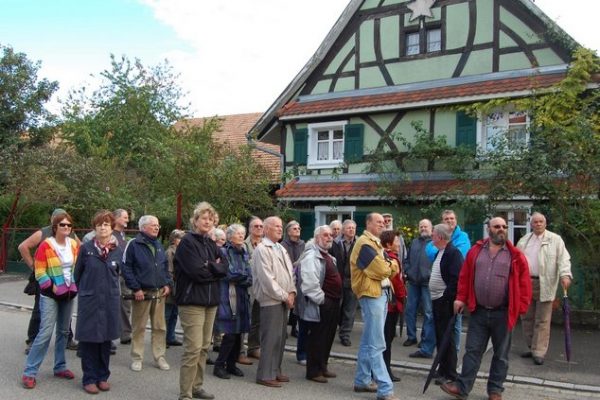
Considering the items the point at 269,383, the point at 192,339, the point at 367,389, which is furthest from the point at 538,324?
the point at 192,339

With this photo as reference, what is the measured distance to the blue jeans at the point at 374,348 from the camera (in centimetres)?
604

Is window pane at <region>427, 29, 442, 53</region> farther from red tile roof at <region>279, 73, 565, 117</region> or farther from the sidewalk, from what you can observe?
the sidewalk

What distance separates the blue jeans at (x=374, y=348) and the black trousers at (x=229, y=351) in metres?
1.50

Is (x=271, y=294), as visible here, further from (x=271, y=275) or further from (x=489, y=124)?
(x=489, y=124)

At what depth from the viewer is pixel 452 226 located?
25.1 ft

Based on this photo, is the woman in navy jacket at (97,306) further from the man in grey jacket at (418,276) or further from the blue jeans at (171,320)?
the man in grey jacket at (418,276)

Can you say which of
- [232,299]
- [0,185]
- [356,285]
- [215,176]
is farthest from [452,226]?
[0,185]

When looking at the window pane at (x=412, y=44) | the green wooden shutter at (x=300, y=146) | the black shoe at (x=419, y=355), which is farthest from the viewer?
the green wooden shutter at (x=300, y=146)

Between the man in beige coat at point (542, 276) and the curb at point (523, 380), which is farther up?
the man in beige coat at point (542, 276)

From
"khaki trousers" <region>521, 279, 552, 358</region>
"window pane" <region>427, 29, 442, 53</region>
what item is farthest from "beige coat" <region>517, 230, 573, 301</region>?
"window pane" <region>427, 29, 442, 53</region>

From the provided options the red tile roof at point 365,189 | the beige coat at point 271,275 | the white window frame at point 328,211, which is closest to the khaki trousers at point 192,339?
the beige coat at point 271,275

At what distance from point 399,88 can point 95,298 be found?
11.2 metres

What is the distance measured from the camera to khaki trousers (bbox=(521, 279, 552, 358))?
25.9 feet

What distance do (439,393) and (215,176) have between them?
7.99 m
